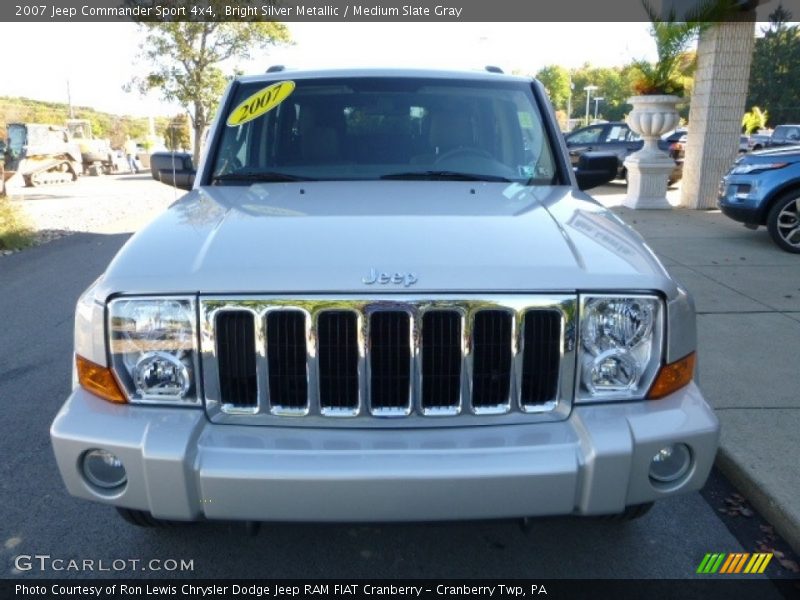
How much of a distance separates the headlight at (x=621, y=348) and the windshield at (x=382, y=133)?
1.27m

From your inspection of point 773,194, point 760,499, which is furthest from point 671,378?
point 773,194

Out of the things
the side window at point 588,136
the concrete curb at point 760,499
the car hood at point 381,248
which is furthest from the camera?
the side window at point 588,136

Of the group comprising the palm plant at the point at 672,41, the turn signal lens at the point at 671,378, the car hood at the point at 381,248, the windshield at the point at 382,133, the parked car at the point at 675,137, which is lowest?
the parked car at the point at 675,137

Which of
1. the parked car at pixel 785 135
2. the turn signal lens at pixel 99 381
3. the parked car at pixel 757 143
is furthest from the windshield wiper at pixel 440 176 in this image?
the parked car at pixel 785 135

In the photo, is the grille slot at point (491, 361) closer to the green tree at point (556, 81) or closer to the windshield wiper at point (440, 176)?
the windshield wiper at point (440, 176)

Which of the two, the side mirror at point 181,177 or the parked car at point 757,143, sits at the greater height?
the side mirror at point 181,177

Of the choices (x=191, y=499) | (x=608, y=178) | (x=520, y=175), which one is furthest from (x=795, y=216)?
(x=191, y=499)

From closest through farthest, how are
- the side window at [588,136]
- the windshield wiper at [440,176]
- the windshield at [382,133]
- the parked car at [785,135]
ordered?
the windshield wiper at [440,176] → the windshield at [382,133] → the side window at [588,136] → the parked car at [785,135]

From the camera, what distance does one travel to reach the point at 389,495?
2.00m

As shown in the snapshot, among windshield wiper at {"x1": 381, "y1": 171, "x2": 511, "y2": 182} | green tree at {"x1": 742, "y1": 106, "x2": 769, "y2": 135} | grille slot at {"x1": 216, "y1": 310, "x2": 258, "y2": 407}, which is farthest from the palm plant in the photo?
green tree at {"x1": 742, "y1": 106, "x2": 769, "y2": 135}

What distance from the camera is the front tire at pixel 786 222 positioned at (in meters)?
8.36

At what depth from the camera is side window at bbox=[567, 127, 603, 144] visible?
741 inches

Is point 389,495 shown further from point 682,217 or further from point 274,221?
point 682,217
